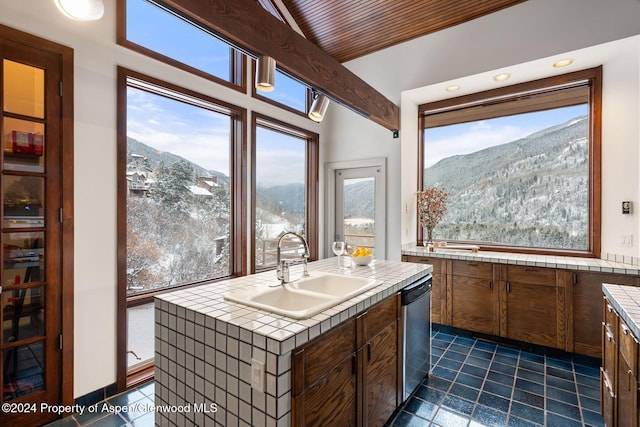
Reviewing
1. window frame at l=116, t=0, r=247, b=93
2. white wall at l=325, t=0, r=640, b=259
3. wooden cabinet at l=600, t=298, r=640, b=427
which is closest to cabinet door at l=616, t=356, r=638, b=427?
wooden cabinet at l=600, t=298, r=640, b=427

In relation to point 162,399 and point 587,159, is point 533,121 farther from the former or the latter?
point 162,399

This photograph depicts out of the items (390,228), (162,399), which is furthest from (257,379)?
(390,228)

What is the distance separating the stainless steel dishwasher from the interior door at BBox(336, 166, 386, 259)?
1.82m

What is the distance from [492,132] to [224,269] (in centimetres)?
362

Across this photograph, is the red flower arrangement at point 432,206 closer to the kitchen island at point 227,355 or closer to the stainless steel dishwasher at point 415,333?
the stainless steel dishwasher at point 415,333

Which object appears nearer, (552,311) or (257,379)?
(257,379)

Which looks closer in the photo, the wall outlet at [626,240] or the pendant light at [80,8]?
the pendant light at [80,8]

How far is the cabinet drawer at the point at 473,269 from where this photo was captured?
328cm

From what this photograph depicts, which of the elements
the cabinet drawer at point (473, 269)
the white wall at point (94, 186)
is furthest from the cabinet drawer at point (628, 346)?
the white wall at point (94, 186)

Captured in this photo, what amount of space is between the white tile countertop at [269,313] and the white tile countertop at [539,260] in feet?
4.73

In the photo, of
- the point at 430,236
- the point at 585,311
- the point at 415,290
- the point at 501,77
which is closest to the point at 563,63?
the point at 501,77

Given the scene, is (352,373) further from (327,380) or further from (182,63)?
(182,63)

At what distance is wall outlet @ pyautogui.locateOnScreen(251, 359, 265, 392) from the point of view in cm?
117

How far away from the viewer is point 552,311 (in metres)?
2.98
